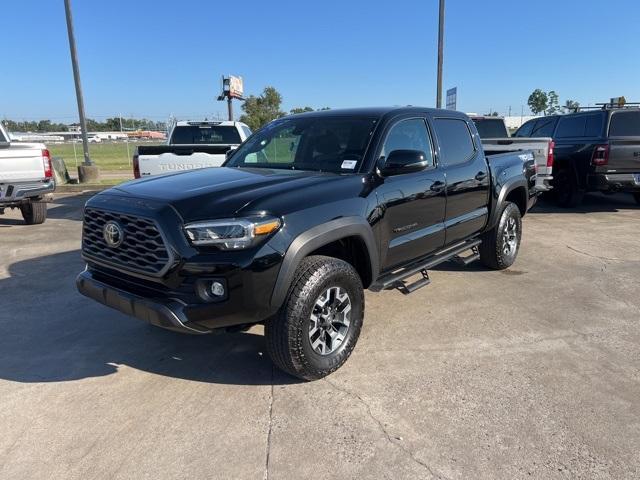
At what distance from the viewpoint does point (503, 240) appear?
19.0 ft

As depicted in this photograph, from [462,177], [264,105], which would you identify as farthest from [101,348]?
[264,105]

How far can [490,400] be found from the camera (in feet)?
10.4

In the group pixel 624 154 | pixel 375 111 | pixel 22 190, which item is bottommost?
pixel 22 190

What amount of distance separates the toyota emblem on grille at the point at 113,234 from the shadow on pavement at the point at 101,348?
3.27ft

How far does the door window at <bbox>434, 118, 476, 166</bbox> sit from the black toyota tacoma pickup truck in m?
0.02

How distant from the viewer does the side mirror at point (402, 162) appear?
3.68 metres

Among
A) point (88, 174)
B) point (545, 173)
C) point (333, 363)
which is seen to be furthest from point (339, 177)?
point (88, 174)

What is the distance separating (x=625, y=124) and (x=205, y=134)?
8321 millimetres

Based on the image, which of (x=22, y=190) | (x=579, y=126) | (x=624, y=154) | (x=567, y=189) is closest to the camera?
(x=22, y=190)

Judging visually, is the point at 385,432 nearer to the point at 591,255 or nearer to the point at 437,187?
the point at 437,187

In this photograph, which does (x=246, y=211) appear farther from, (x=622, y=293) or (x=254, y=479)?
(x=622, y=293)

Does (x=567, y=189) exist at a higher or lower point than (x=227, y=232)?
lower

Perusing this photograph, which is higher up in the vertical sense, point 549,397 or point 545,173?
point 545,173

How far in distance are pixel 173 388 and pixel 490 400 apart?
2071mm
